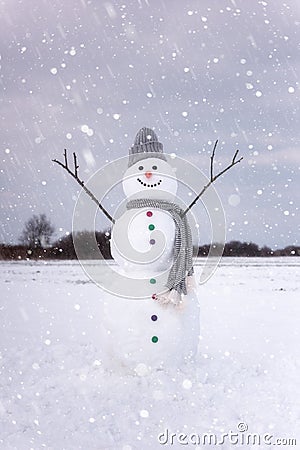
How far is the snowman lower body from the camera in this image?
4871 mm

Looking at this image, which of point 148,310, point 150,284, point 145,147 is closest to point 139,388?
point 148,310

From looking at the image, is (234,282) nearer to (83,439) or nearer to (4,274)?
(4,274)

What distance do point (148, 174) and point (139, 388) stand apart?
6.08ft

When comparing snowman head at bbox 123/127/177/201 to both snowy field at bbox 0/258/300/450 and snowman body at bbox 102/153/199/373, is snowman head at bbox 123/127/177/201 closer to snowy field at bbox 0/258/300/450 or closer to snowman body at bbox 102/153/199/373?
snowman body at bbox 102/153/199/373

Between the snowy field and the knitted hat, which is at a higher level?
the knitted hat

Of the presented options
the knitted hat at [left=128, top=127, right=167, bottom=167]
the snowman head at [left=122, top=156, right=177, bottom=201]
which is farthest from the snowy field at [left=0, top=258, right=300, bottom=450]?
the knitted hat at [left=128, top=127, right=167, bottom=167]

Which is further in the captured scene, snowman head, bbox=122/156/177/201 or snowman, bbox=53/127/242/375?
snowman head, bbox=122/156/177/201

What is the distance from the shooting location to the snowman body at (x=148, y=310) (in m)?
4.88

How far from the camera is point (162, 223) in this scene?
16.5 ft

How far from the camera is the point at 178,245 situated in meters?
5.05

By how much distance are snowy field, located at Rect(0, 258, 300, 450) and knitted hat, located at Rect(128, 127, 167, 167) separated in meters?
1.93

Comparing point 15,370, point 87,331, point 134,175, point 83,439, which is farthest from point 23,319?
point 83,439

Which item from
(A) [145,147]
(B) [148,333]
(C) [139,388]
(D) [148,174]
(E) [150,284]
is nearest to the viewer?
(C) [139,388]

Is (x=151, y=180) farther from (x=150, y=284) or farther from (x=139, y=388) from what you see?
(x=139, y=388)
